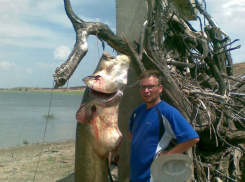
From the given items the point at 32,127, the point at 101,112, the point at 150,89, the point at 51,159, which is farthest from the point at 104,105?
the point at 32,127

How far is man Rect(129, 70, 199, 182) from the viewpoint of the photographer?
2.52m

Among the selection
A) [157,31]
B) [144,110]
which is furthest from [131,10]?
[144,110]

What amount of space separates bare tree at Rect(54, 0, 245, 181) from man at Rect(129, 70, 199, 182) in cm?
80

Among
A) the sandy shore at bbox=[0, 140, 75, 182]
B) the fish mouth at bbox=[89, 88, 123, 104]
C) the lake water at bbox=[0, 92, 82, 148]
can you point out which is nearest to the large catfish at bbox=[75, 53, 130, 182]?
the fish mouth at bbox=[89, 88, 123, 104]

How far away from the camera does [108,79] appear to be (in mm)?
2668

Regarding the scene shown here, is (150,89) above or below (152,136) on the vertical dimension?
above

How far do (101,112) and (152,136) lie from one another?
561mm

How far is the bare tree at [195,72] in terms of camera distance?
3473 millimetres

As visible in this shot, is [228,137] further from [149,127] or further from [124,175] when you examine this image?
[149,127]

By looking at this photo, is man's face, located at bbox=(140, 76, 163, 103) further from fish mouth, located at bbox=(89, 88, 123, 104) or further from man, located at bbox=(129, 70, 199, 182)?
fish mouth, located at bbox=(89, 88, 123, 104)

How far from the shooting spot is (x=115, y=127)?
276cm

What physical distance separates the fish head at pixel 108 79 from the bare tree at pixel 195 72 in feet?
0.79

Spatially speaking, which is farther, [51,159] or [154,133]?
[51,159]

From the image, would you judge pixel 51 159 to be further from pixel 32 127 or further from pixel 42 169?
pixel 32 127
